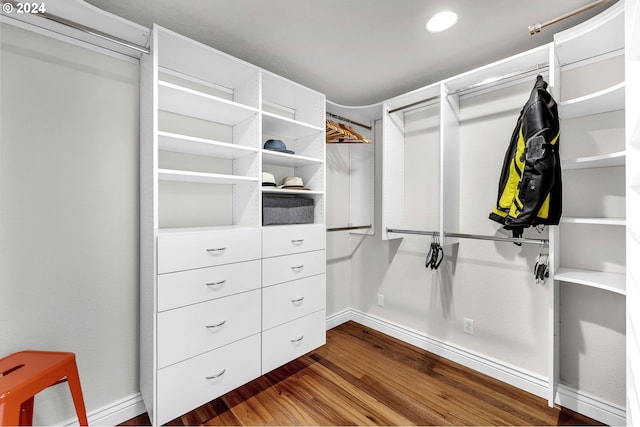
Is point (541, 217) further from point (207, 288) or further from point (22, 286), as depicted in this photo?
point (22, 286)

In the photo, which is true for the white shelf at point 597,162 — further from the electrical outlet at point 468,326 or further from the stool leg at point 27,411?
the stool leg at point 27,411

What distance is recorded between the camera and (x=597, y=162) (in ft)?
4.97

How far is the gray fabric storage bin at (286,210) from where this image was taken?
1.92 m

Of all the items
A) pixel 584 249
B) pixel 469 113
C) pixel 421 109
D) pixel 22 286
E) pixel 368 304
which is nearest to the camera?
pixel 22 286

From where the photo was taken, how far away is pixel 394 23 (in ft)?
5.19

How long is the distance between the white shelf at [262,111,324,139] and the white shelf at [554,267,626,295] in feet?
6.01

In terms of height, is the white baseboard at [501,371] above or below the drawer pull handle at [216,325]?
below

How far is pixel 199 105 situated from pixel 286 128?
2.22 feet

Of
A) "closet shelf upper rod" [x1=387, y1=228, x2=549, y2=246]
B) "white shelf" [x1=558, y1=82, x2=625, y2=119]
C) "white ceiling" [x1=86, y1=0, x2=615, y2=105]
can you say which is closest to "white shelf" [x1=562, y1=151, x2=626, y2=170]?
"white shelf" [x1=558, y1=82, x2=625, y2=119]

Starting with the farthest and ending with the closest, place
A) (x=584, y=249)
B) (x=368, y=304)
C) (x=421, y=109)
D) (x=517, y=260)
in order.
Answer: (x=368, y=304)
(x=421, y=109)
(x=517, y=260)
(x=584, y=249)

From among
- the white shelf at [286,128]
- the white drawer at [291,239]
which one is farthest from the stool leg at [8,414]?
the white shelf at [286,128]

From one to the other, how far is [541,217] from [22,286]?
2718 mm

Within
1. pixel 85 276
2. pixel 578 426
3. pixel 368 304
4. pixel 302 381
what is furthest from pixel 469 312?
pixel 85 276

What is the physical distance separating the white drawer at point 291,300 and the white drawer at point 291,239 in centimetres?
24
